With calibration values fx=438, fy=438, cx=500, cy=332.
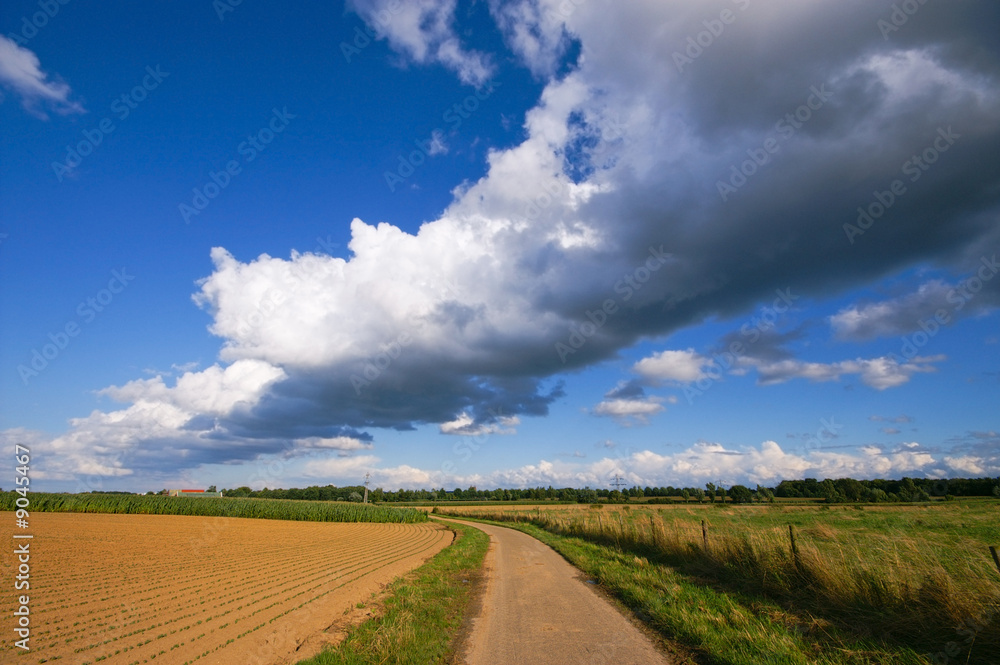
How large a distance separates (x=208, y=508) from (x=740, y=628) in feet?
238

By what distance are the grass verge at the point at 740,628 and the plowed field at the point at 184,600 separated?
7.47 meters

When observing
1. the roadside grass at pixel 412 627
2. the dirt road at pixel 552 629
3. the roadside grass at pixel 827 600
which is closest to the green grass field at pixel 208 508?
the roadside grass at pixel 412 627

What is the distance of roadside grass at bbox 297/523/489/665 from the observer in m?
7.80

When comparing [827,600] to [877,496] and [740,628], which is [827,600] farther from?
[877,496]

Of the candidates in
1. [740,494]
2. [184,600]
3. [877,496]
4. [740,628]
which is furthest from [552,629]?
[740,494]

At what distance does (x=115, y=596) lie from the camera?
43.4 ft

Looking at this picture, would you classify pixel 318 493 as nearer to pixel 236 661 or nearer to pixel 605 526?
pixel 605 526

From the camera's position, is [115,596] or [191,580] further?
[191,580]

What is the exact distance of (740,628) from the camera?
867cm

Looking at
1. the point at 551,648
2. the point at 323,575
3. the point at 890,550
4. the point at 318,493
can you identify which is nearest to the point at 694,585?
the point at 890,550

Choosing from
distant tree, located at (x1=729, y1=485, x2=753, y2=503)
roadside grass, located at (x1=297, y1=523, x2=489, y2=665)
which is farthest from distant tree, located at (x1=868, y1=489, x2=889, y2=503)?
roadside grass, located at (x1=297, y1=523, x2=489, y2=665)

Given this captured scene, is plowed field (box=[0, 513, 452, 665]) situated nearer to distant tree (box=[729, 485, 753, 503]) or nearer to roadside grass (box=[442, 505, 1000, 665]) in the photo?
roadside grass (box=[442, 505, 1000, 665])

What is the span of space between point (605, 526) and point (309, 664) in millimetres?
22492

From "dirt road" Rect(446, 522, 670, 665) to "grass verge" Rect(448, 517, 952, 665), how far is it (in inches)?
31.0
